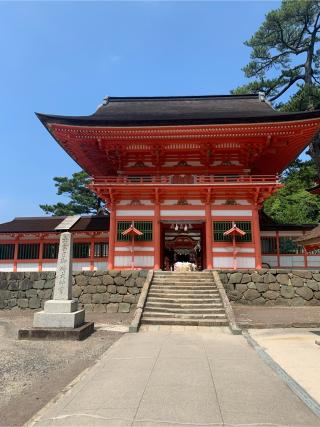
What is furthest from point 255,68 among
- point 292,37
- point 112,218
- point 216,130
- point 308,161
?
point 112,218

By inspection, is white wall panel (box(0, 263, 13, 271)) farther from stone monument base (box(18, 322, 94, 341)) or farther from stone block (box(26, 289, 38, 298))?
stone monument base (box(18, 322, 94, 341))

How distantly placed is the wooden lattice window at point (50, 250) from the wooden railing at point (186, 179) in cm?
501

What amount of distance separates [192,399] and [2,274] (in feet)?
52.6

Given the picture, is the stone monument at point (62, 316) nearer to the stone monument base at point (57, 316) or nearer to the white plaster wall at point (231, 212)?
the stone monument base at point (57, 316)

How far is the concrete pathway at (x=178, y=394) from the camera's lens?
13.7 ft

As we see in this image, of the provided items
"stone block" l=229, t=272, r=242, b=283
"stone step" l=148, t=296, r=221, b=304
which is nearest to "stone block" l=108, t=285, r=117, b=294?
"stone step" l=148, t=296, r=221, b=304

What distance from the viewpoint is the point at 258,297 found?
1636cm

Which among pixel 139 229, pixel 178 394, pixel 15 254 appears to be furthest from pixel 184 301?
pixel 15 254

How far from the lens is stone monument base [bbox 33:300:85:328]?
9914mm

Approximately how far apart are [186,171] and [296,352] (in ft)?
43.6

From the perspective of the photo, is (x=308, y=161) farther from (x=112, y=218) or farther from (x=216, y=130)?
(x=112, y=218)

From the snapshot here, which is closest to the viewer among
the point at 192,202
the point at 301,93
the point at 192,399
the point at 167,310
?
the point at 192,399

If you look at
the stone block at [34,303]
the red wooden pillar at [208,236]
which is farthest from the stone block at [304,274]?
the stone block at [34,303]

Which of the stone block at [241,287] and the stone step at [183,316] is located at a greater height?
the stone block at [241,287]
